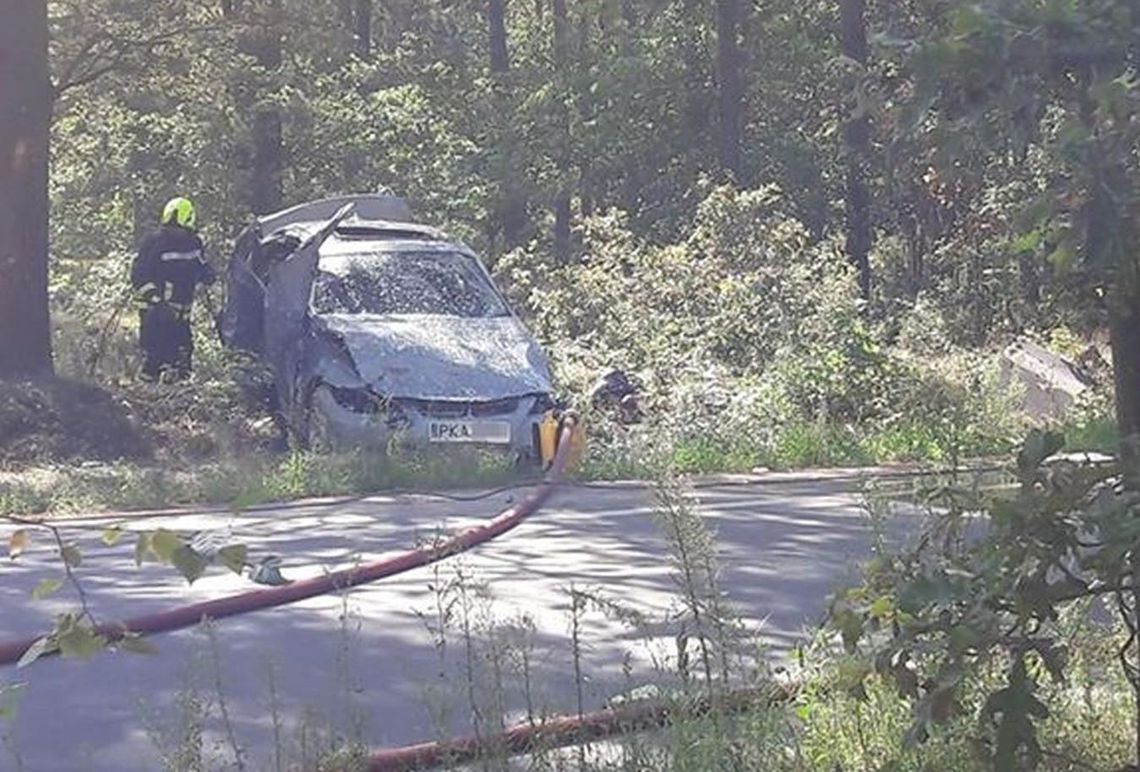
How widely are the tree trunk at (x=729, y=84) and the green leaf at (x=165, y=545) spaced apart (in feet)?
105

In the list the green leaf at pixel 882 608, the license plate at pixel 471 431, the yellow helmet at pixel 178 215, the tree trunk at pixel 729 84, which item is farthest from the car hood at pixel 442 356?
the tree trunk at pixel 729 84

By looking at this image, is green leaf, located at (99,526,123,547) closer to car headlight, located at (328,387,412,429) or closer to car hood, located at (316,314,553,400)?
car headlight, located at (328,387,412,429)

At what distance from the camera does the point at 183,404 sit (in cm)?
1864

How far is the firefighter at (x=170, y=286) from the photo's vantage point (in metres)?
19.9

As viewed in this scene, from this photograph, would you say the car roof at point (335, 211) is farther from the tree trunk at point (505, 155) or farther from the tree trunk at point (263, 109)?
the tree trunk at point (505, 155)

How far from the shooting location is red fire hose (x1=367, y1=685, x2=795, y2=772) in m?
5.32

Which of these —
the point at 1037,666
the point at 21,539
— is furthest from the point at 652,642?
the point at 21,539

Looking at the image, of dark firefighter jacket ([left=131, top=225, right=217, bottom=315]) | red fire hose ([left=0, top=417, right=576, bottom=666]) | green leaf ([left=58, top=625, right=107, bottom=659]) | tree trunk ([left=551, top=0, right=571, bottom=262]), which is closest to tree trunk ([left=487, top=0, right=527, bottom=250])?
tree trunk ([left=551, top=0, right=571, bottom=262])

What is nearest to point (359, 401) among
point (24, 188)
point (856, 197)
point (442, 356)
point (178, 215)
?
point (442, 356)

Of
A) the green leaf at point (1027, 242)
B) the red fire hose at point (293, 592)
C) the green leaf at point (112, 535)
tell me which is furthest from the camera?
the red fire hose at point (293, 592)

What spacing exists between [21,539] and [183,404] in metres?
15.1

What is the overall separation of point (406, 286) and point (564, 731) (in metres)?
12.5

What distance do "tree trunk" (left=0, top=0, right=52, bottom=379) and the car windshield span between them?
2.90m

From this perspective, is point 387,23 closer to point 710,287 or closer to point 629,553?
point 710,287
